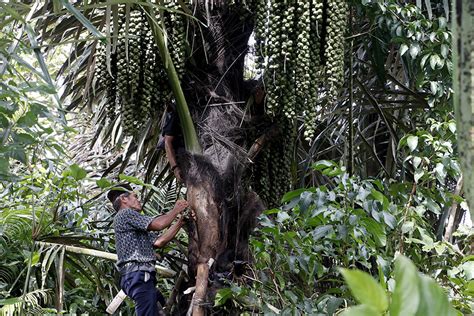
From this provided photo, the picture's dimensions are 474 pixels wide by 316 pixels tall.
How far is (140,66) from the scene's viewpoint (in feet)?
12.9

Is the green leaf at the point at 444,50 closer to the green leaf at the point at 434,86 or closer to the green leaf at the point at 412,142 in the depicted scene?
the green leaf at the point at 434,86

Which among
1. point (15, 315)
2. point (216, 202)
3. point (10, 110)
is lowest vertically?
point (15, 315)

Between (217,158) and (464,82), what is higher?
(464,82)

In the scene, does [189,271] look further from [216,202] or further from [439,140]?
[439,140]

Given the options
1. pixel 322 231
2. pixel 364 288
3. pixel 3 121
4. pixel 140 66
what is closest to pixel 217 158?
pixel 140 66

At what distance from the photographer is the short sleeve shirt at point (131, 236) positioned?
4363 mm

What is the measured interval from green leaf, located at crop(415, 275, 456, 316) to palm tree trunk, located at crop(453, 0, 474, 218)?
0.05 meters

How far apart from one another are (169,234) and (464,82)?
3896 millimetres

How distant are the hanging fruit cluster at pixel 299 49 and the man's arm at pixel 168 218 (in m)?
0.67

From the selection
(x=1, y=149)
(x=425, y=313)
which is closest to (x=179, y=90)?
(x=1, y=149)

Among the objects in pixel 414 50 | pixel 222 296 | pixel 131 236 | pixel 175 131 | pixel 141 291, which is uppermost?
pixel 414 50

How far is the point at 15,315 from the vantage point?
4.25 meters

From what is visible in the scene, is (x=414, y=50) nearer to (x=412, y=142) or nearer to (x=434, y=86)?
(x=434, y=86)

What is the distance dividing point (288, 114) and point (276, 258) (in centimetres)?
73
